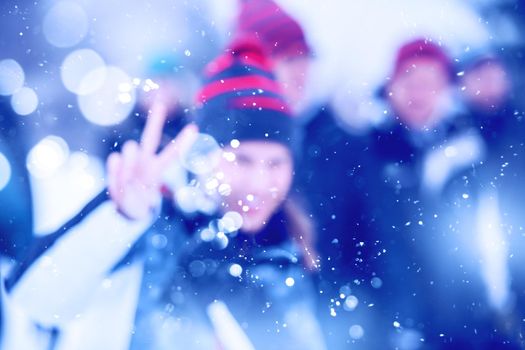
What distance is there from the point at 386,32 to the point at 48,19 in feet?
1.40

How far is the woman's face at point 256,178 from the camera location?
643 millimetres

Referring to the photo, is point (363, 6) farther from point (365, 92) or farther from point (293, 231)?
point (293, 231)

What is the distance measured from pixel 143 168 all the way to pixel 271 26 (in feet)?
0.77

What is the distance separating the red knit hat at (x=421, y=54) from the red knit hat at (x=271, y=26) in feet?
0.41

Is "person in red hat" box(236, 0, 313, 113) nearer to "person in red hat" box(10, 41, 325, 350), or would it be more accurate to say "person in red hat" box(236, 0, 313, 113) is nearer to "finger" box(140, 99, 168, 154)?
"person in red hat" box(10, 41, 325, 350)

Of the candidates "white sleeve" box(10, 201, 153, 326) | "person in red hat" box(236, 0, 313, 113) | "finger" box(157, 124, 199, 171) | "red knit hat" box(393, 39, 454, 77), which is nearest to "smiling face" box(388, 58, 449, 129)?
"red knit hat" box(393, 39, 454, 77)

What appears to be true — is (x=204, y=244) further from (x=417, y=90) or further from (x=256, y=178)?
(x=417, y=90)

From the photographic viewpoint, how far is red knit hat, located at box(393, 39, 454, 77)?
0.70 meters

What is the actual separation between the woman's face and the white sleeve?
0.41ft

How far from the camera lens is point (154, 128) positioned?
0.67m

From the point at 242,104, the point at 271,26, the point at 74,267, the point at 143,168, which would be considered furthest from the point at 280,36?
the point at 74,267

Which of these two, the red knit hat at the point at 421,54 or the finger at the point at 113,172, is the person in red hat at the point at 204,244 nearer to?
the finger at the point at 113,172

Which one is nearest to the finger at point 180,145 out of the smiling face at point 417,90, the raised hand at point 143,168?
the raised hand at point 143,168

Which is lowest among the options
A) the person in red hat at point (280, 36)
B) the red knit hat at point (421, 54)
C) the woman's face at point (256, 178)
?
the woman's face at point (256, 178)
